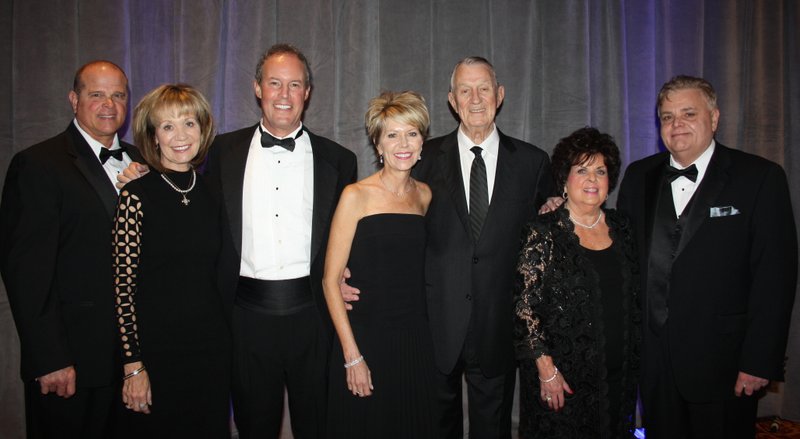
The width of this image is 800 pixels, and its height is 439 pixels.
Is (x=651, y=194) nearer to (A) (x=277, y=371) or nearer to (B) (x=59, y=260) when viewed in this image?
(A) (x=277, y=371)

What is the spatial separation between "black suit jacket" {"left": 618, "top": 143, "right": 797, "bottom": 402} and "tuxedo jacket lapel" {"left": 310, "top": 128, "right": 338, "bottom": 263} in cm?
174

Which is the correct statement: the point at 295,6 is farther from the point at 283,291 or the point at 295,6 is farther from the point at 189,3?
the point at 283,291

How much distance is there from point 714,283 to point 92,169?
3.03 metres

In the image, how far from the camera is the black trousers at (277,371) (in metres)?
2.43

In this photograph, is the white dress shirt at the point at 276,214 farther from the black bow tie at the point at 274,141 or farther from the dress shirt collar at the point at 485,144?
the dress shirt collar at the point at 485,144

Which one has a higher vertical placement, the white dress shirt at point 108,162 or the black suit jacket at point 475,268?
the white dress shirt at point 108,162

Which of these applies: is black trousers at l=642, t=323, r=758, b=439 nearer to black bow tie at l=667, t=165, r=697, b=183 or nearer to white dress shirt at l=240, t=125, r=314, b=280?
black bow tie at l=667, t=165, r=697, b=183

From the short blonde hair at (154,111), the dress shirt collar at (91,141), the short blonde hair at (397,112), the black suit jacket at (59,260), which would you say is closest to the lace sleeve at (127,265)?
the short blonde hair at (154,111)

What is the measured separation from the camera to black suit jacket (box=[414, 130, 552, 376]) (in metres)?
2.52

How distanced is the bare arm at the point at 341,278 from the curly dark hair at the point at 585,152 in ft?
3.29

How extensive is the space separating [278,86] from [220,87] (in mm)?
1079

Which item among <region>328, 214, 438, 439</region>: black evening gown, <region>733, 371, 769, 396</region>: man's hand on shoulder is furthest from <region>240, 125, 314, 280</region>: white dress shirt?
<region>733, 371, 769, 396</region>: man's hand on shoulder

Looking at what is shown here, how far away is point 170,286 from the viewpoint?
2150 mm

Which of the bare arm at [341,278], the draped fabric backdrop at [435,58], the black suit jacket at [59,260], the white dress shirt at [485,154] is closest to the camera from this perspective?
the black suit jacket at [59,260]
